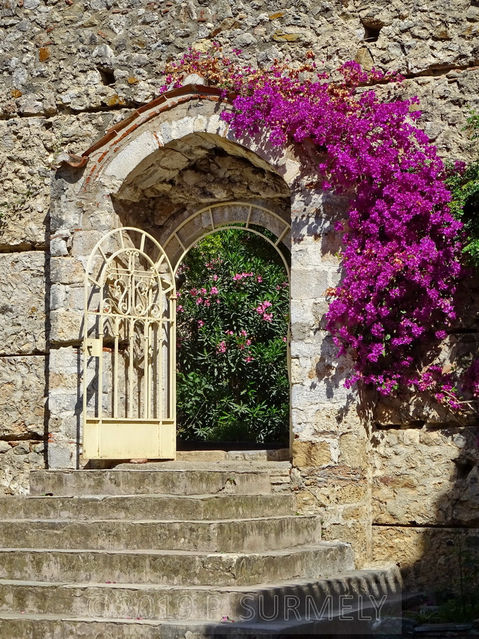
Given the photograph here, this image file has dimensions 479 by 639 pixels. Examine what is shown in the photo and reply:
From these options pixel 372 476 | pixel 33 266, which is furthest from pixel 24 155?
pixel 372 476

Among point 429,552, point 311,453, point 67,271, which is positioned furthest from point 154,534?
point 67,271

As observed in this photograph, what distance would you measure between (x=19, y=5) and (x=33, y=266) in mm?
2291

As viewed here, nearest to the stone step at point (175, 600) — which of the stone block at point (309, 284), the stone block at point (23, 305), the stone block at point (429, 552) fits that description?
the stone block at point (429, 552)

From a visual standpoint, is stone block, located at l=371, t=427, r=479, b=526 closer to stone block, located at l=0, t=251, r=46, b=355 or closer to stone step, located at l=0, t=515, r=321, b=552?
stone step, located at l=0, t=515, r=321, b=552

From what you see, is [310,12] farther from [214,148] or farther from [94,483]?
[94,483]

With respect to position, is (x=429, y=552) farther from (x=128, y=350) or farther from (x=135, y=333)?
(x=135, y=333)

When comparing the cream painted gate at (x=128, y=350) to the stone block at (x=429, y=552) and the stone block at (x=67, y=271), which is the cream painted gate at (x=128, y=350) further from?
the stone block at (x=429, y=552)

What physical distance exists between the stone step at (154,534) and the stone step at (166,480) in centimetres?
48

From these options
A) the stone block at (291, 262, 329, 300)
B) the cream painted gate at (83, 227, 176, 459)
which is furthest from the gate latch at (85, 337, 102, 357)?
the stone block at (291, 262, 329, 300)

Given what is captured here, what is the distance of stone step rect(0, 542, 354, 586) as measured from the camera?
21.2 ft

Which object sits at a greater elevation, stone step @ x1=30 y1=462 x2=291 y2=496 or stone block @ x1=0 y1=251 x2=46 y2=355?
stone block @ x1=0 y1=251 x2=46 y2=355

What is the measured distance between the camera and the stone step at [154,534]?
6.79 metres

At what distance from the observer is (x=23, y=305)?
8.97 m

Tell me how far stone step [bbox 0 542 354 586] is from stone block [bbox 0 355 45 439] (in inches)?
75.6
